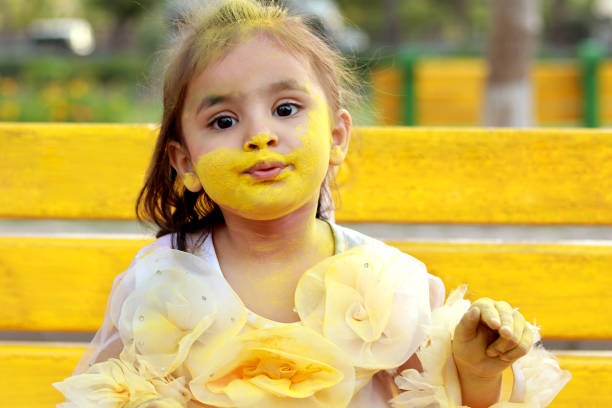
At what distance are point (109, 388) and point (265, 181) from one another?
0.52m

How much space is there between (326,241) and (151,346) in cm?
48

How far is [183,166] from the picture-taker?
1861 mm

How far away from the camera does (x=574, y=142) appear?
212cm

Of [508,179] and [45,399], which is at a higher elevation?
[508,179]

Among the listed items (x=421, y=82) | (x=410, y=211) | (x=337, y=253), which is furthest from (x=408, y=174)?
(x=421, y=82)

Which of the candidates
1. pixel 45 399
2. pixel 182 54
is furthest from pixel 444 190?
pixel 45 399

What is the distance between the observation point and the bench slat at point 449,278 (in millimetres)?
2121

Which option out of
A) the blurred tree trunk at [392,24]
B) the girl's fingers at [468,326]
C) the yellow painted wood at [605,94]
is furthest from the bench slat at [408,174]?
the blurred tree trunk at [392,24]

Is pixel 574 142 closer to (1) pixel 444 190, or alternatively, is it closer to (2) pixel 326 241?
(1) pixel 444 190

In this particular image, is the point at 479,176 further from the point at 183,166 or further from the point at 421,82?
the point at 421,82

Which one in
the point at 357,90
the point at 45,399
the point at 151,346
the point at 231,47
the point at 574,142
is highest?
the point at 231,47

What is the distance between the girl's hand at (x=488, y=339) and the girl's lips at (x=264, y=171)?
0.47m

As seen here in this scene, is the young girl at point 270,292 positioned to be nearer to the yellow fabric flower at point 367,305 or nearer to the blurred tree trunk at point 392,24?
the yellow fabric flower at point 367,305

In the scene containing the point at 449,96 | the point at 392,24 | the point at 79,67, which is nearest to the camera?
the point at 449,96
